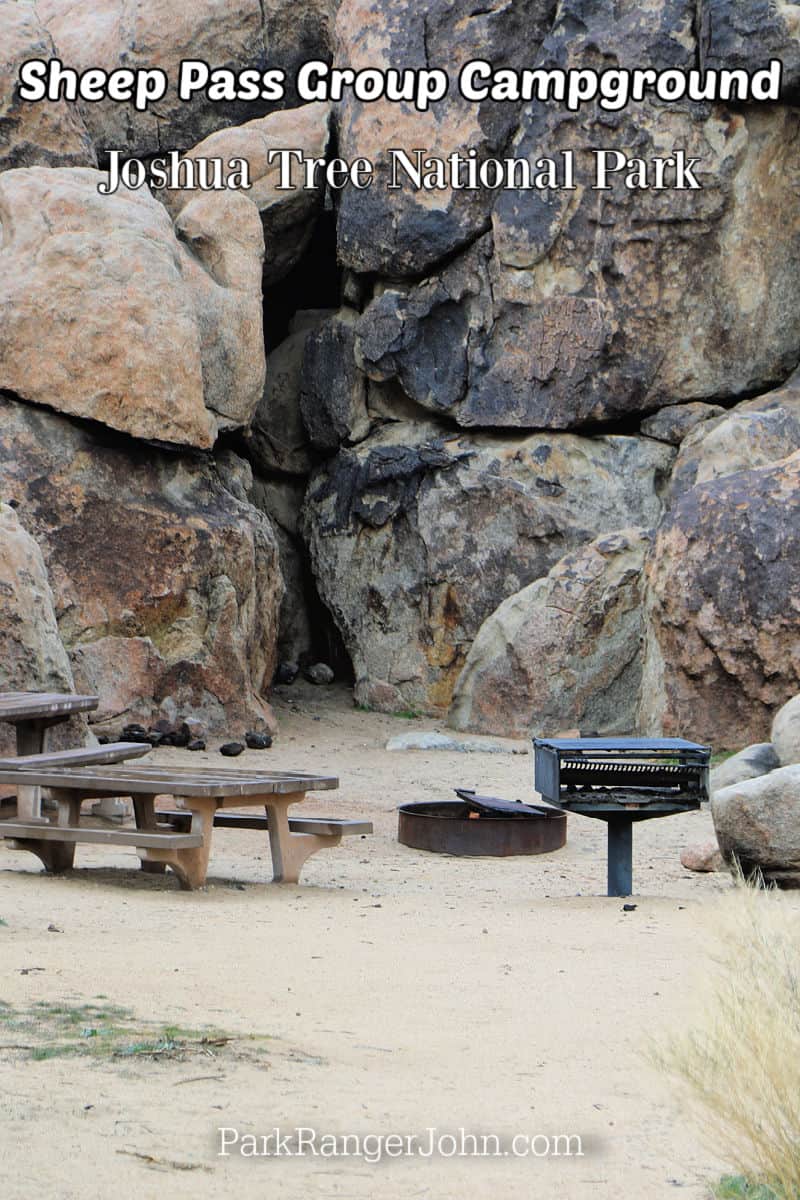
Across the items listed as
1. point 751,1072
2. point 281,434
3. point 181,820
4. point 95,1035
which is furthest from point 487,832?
point 281,434

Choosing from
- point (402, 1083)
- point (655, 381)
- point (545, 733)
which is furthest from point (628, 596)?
point (402, 1083)

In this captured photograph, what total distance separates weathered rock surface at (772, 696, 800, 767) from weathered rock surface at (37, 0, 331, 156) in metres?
12.2

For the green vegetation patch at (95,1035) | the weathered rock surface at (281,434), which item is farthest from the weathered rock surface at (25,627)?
the weathered rock surface at (281,434)

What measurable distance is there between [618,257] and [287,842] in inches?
420

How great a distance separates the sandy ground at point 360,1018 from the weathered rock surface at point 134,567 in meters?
5.48

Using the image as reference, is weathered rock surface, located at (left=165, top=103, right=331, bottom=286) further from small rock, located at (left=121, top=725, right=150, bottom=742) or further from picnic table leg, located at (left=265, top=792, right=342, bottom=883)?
picnic table leg, located at (left=265, top=792, right=342, bottom=883)

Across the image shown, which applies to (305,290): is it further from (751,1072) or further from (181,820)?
(751,1072)

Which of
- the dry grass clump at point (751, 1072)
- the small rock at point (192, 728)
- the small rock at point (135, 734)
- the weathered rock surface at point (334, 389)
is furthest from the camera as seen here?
the weathered rock surface at point (334, 389)

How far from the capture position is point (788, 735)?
860cm

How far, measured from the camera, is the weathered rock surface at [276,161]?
16516 mm

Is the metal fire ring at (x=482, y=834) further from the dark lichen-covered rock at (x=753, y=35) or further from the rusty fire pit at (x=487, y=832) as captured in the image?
the dark lichen-covered rock at (x=753, y=35)

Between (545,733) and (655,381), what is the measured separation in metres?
4.41

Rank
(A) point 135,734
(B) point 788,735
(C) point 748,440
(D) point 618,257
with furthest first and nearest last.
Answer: (D) point 618,257 → (C) point 748,440 → (A) point 135,734 → (B) point 788,735

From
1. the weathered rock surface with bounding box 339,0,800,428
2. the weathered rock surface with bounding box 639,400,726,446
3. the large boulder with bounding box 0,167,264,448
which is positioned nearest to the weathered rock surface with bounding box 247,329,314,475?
the weathered rock surface with bounding box 339,0,800,428
